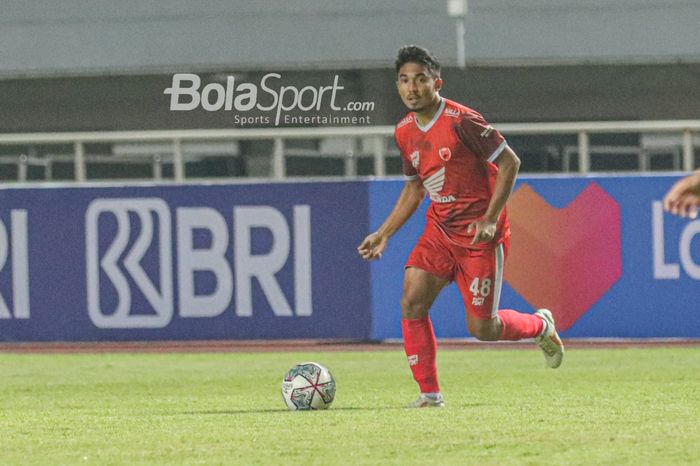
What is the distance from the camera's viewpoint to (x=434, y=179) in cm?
897

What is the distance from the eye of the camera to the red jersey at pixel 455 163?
8812mm

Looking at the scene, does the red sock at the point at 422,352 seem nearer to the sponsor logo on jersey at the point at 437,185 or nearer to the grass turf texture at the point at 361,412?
the grass turf texture at the point at 361,412

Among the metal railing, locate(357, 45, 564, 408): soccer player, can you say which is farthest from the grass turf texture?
the metal railing

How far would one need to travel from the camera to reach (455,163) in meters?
8.88

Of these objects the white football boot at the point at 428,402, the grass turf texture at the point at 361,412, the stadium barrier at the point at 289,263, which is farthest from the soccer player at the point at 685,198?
the stadium barrier at the point at 289,263

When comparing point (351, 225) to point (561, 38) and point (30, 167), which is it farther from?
point (561, 38)

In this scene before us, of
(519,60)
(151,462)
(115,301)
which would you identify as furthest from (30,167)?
(151,462)

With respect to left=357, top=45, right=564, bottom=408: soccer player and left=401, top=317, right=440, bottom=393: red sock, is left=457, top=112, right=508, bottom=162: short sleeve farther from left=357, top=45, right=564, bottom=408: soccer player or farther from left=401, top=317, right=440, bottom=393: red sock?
left=401, top=317, right=440, bottom=393: red sock

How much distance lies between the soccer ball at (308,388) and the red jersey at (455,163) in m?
1.10

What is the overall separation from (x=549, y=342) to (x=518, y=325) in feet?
1.51

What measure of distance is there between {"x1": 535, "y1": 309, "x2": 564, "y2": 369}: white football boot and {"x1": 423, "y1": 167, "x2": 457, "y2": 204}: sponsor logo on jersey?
1147 mm

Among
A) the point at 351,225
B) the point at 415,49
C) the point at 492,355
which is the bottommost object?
the point at 492,355

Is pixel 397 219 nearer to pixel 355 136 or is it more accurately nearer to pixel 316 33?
pixel 355 136

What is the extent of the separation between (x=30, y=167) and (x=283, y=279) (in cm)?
324
